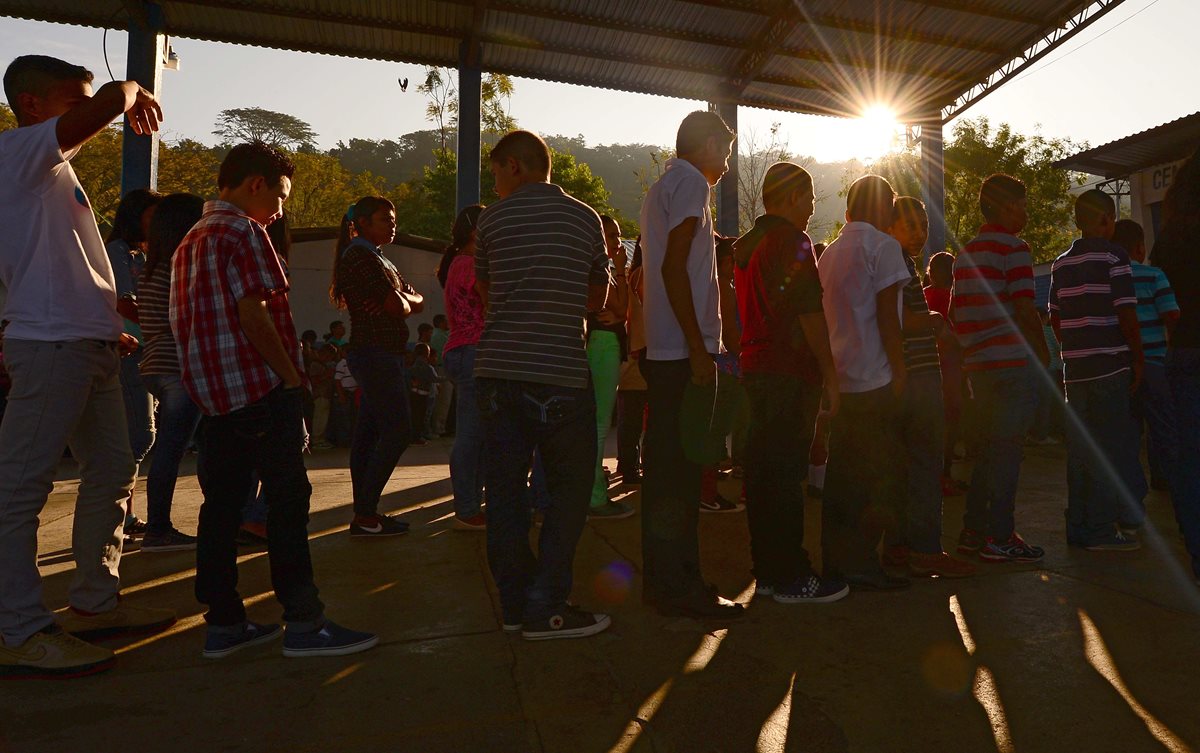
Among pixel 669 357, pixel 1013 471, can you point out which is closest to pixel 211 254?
pixel 669 357

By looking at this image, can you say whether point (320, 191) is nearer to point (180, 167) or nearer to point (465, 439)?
point (180, 167)

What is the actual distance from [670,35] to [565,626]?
41.6ft

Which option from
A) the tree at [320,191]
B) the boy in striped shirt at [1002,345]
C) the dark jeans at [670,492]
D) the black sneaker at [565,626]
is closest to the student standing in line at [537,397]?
the black sneaker at [565,626]

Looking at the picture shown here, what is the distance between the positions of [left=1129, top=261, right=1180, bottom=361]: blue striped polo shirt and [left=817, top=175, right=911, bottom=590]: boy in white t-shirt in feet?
6.66

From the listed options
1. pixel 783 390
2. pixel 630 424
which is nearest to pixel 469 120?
pixel 630 424

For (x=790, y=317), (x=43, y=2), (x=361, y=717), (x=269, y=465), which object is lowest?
(x=361, y=717)

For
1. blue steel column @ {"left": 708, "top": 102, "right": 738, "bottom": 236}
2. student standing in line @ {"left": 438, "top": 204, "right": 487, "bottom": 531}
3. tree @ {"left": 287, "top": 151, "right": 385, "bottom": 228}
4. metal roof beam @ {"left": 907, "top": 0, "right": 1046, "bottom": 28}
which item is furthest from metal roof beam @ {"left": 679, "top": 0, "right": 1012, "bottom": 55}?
tree @ {"left": 287, "top": 151, "right": 385, "bottom": 228}

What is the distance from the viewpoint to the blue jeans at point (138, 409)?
452 centimetres

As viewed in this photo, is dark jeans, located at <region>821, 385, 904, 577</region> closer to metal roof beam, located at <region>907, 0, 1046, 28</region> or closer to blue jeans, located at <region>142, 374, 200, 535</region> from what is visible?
blue jeans, located at <region>142, 374, 200, 535</region>

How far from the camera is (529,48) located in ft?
44.7

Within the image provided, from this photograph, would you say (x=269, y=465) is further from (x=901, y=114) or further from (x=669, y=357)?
(x=901, y=114)

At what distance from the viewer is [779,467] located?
3.29 meters

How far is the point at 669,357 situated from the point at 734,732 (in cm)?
141

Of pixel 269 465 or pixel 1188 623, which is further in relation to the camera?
pixel 1188 623
